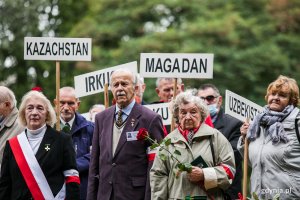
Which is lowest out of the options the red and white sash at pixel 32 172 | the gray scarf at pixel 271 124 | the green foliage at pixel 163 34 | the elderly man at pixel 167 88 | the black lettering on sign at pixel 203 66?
the red and white sash at pixel 32 172

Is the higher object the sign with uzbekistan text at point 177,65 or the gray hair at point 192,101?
the sign with uzbekistan text at point 177,65

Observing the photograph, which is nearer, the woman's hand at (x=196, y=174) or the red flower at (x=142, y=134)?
the woman's hand at (x=196, y=174)

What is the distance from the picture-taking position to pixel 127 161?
1139 centimetres

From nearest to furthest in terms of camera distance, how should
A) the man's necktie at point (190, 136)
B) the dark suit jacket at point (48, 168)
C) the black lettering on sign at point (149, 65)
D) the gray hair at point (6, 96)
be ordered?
the man's necktie at point (190, 136) → the dark suit jacket at point (48, 168) → the gray hair at point (6, 96) → the black lettering on sign at point (149, 65)

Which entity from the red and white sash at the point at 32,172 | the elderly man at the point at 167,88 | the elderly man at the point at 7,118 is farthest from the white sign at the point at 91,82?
the red and white sash at the point at 32,172

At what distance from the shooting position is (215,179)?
10.7 m

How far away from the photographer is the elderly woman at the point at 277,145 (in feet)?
36.1

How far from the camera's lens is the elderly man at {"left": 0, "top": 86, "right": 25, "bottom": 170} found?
12.1m

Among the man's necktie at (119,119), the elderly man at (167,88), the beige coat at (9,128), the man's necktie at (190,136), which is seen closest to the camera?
the man's necktie at (190,136)

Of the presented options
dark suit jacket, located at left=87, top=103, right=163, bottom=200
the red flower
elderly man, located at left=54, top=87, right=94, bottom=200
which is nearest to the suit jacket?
elderly man, located at left=54, top=87, right=94, bottom=200

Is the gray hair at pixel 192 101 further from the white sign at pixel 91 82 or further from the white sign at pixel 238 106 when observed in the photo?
the white sign at pixel 91 82

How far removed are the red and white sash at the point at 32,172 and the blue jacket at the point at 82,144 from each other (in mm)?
1446

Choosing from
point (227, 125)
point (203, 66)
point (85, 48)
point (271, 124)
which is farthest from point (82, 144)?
point (271, 124)

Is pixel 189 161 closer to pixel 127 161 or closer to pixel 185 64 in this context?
pixel 127 161
